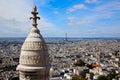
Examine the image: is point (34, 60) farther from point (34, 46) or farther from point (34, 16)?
point (34, 16)

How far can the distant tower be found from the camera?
4.68 meters

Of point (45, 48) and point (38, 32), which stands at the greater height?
point (38, 32)

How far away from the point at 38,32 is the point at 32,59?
575 millimetres

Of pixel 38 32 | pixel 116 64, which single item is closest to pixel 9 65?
pixel 116 64

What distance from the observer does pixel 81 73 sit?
4159cm

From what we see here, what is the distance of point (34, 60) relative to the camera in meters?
4.70

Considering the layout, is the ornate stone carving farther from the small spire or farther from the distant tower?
the small spire

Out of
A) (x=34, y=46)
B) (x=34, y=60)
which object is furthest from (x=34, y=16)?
(x=34, y=60)

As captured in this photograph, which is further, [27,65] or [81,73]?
[81,73]

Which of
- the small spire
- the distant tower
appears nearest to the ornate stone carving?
the distant tower

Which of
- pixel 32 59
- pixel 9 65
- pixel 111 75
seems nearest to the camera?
pixel 32 59

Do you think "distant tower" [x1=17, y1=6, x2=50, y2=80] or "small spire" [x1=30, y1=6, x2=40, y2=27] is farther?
"small spire" [x1=30, y1=6, x2=40, y2=27]

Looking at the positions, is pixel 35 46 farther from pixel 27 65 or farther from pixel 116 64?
pixel 116 64

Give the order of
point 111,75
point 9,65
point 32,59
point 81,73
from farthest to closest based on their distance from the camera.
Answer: point 9,65, point 81,73, point 111,75, point 32,59
